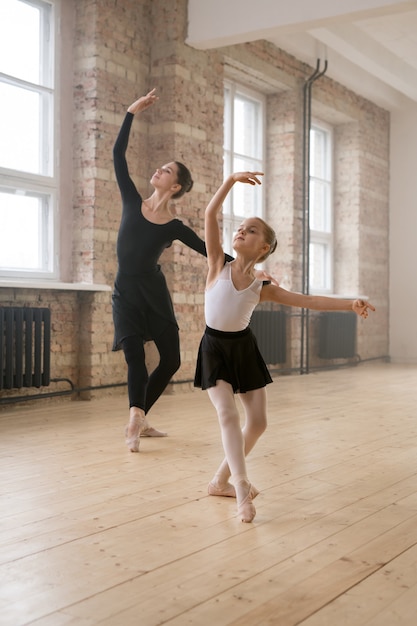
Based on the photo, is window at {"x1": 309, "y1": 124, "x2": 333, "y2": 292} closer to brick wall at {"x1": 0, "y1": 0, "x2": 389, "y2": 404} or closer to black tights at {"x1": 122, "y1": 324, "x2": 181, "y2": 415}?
brick wall at {"x1": 0, "y1": 0, "x2": 389, "y2": 404}

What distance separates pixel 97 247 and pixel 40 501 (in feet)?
12.3

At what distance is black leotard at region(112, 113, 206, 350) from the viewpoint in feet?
14.2

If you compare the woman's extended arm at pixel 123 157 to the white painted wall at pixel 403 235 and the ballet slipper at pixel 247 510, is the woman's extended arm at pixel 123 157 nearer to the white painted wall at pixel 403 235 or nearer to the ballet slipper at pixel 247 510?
the ballet slipper at pixel 247 510

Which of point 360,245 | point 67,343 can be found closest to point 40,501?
point 67,343

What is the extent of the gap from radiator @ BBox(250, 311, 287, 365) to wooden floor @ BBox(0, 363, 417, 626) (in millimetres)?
3874

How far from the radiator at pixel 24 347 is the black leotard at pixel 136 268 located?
1499 mm

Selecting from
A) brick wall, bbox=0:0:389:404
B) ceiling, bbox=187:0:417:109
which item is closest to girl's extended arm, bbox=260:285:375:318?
brick wall, bbox=0:0:389:404

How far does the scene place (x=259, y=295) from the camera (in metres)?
2.99

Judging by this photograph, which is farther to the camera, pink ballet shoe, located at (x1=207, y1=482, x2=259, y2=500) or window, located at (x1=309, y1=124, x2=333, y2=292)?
window, located at (x1=309, y1=124, x2=333, y2=292)

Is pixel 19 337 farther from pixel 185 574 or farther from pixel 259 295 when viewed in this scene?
pixel 185 574

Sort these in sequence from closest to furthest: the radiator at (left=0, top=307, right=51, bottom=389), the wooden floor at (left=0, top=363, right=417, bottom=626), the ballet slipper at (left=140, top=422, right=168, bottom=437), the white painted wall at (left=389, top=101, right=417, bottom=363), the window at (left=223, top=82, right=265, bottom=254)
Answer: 1. the wooden floor at (left=0, top=363, right=417, bottom=626)
2. the ballet slipper at (left=140, top=422, right=168, bottom=437)
3. the radiator at (left=0, top=307, right=51, bottom=389)
4. the window at (left=223, top=82, right=265, bottom=254)
5. the white painted wall at (left=389, top=101, right=417, bottom=363)

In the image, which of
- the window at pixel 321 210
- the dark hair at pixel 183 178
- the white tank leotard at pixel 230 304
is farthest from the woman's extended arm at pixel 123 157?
the window at pixel 321 210

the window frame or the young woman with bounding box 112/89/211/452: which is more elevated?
the window frame

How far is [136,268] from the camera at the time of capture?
14.3ft
